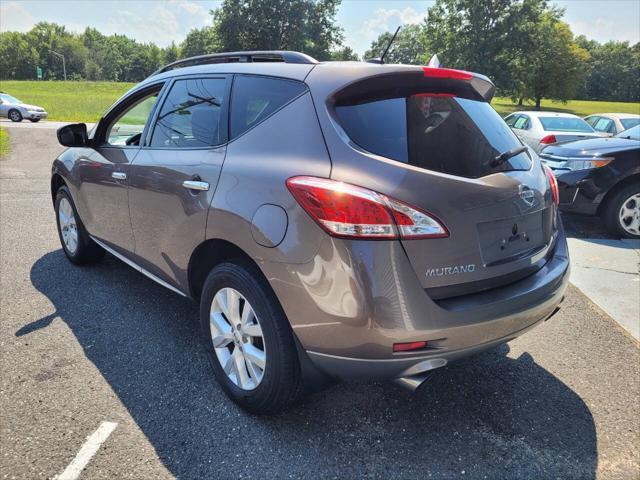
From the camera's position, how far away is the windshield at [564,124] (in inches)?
402

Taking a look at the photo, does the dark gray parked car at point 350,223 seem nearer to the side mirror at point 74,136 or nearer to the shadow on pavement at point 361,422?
the shadow on pavement at point 361,422

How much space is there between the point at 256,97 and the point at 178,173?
653 mm

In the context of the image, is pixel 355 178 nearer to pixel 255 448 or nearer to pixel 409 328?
pixel 409 328

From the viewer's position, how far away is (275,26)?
173 ft

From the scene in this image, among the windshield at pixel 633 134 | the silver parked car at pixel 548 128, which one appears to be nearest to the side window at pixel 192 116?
the windshield at pixel 633 134

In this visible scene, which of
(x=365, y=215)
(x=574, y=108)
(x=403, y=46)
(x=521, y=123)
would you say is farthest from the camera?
(x=403, y=46)

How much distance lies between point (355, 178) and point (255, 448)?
4.45 feet

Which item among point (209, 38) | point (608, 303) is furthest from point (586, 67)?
point (608, 303)

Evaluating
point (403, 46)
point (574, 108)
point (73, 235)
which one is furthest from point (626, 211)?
point (403, 46)

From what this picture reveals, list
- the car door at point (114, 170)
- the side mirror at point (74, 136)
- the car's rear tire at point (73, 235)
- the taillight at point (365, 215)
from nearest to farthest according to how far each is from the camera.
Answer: the taillight at point (365, 215) < the car door at point (114, 170) < the side mirror at point (74, 136) < the car's rear tire at point (73, 235)

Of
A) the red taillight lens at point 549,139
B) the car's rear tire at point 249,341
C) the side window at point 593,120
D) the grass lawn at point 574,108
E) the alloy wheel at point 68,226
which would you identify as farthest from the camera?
the grass lawn at point 574,108

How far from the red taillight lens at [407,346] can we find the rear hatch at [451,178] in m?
0.21

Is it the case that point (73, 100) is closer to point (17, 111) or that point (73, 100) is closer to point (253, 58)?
point (17, 111)

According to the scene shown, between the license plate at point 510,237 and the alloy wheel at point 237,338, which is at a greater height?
the license plate at point 510,237
